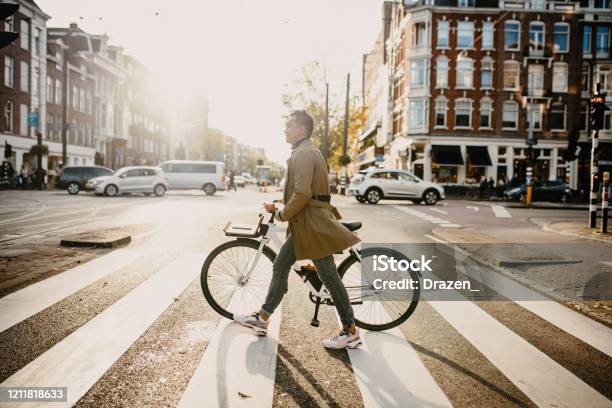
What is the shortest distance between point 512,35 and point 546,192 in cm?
1580

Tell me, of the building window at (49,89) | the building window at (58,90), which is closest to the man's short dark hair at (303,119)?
the building window at (49,89)

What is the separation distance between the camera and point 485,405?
3.27 m

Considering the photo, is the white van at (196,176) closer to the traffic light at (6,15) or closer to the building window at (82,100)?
the building window at (82,100)

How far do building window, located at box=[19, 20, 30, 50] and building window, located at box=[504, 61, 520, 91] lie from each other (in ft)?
121

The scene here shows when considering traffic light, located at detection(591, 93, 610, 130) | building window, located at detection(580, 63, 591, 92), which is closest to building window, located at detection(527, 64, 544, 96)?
building window, located at detection(580, 63, 591, 92)

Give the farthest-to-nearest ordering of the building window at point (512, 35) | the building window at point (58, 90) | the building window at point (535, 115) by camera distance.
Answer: the building window at point (58, 90) → the building window at point (535, 115) → the building window at point (512, 35)

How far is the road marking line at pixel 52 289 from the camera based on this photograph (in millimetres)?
4986

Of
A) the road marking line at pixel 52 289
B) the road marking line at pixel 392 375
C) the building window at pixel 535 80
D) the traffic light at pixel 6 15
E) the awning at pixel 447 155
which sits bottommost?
the road marking line at pixel 392 375

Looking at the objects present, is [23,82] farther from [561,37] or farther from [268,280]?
[268,280]

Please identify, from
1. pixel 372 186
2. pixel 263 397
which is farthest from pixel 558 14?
pixel 263 397

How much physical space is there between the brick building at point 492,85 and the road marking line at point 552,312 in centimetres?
3672

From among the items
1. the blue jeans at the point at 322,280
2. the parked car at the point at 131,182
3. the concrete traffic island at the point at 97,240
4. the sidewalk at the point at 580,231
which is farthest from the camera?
the parked car at the point at 131,182

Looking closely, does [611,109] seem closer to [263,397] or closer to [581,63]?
[581,63]

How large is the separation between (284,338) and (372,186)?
22.0m
